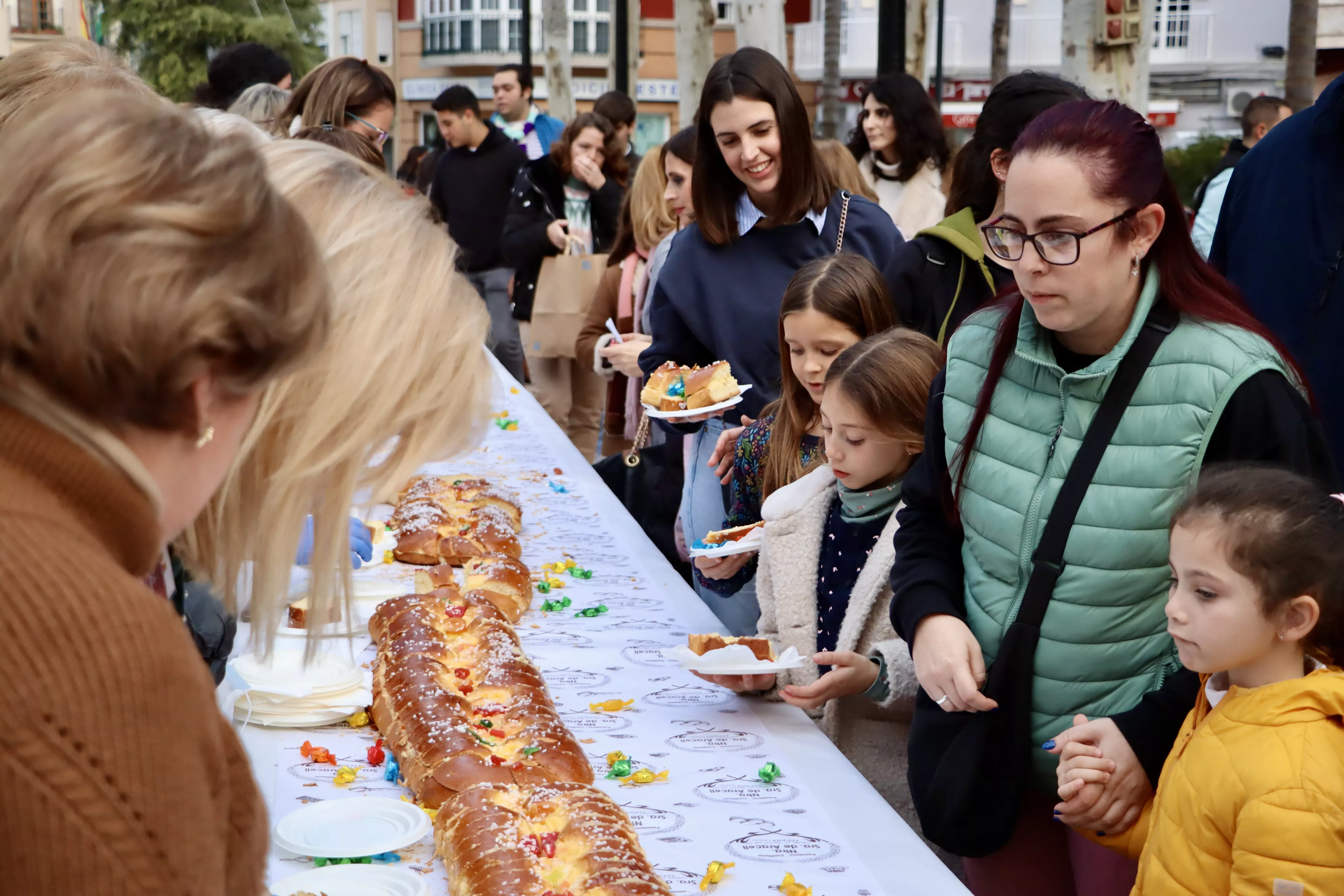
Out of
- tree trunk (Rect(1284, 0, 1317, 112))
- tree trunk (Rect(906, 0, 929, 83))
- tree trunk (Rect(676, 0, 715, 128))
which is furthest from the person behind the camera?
tree trunk (Rect(906, 0, 929, 83))

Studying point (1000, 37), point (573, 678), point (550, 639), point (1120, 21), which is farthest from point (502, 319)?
point (1000, 37)

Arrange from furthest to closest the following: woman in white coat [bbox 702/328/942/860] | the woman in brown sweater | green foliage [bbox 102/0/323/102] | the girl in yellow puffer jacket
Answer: green foliage [bbox 102/0/323/102] → woman in white coat [bbox 702/328/942/860] → the girl in yellow puffer jacket → the woman in brown sweater

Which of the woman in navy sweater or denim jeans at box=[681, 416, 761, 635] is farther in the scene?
denim jeans at box=[681, 416, 761, 635]

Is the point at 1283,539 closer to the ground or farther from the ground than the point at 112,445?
closer to the ground

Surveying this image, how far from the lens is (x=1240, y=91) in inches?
1245

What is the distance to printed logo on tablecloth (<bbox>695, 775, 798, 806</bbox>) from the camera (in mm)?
2176

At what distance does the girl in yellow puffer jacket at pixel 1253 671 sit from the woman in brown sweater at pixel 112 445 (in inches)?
54.4

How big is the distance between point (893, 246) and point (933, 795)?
222 centimetres

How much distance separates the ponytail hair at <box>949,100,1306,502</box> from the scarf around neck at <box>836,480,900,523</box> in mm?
869

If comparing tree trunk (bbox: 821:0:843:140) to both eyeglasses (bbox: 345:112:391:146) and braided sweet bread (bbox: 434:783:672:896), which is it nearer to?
eyeglasses (bbox: 345:112:391:146)

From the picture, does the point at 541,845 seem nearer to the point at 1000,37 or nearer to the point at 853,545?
the point at 853,545

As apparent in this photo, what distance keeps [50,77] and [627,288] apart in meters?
4.28

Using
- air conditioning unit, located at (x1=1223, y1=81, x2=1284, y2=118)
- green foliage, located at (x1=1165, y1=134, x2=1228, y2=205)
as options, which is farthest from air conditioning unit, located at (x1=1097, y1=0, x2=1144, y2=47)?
air conditioning unit, located at (x1=1223, y1=81, x2=1284, y2=118)

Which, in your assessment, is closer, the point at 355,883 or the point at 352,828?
the point at 355,883
